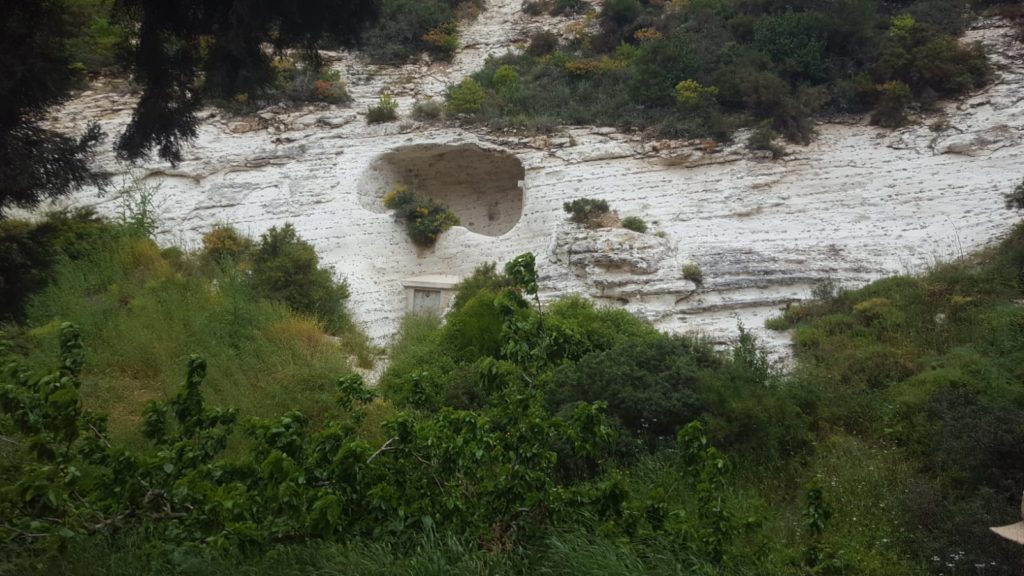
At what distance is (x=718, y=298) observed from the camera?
45.1 feet

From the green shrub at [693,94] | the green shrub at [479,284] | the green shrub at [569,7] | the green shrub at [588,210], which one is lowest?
the green shrub at [479,284]

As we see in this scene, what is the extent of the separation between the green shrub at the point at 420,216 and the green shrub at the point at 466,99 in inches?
87.9

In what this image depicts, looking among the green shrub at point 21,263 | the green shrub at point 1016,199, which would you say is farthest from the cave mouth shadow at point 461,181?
the green shrub at point 21,263

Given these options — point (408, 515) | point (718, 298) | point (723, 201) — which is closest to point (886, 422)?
point (718, 298)

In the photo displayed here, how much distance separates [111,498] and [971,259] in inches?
486

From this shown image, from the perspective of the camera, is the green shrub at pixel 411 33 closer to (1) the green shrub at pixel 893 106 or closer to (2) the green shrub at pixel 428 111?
(2) the green shrub at pixel 428 111

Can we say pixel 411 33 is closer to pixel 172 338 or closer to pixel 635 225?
pixel 635 225

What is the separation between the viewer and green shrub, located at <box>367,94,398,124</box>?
1814 cm

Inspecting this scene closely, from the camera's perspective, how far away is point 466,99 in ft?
59.0

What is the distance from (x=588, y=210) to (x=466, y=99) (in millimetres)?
4166

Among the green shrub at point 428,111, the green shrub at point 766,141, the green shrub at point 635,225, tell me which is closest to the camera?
the green shrub at point 635,225

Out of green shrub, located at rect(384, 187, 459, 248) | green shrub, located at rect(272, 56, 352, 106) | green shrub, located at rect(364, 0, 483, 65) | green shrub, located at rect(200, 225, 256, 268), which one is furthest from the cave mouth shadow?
green shrub, located at rect(364, 0, 483, 65)

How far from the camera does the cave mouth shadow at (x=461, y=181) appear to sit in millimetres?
17625

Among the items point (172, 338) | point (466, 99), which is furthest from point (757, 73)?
point (172, 338)
